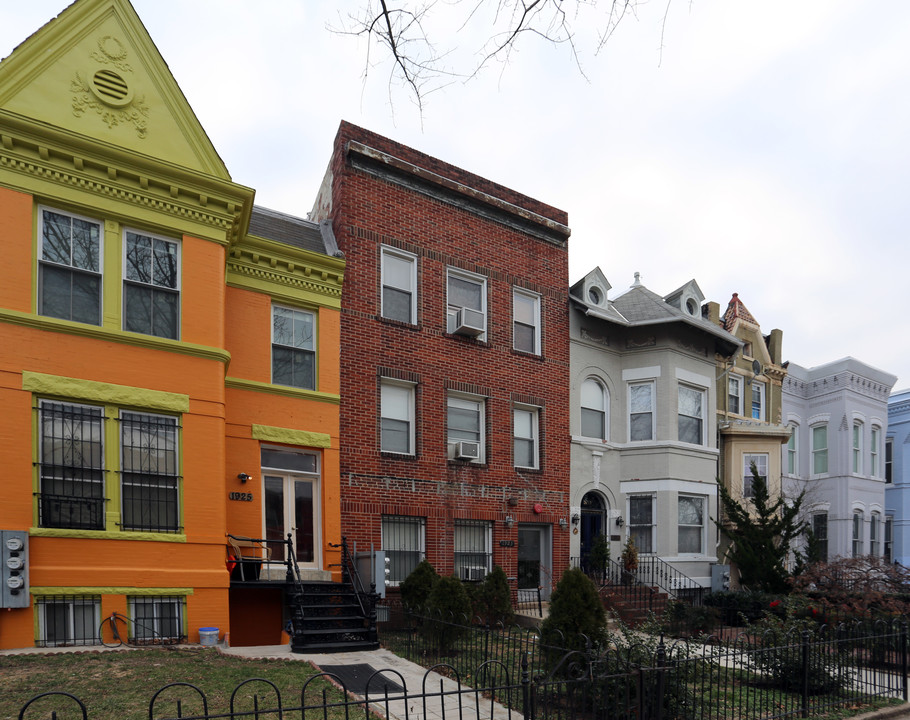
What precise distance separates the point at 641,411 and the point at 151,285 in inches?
526

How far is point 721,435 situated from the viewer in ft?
74.1

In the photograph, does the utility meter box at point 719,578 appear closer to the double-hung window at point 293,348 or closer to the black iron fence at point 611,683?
the black iron fence at point 611,683

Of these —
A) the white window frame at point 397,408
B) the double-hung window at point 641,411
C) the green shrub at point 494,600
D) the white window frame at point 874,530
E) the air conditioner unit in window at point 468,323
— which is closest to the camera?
the green shrub at point 494,600

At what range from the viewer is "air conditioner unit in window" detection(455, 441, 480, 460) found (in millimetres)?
16625

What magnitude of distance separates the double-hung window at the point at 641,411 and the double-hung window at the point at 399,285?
7.30 metres

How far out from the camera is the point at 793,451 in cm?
2781

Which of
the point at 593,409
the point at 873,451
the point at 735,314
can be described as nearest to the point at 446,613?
the point at 593,409

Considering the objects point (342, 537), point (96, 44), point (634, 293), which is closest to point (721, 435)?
point (634, 293)

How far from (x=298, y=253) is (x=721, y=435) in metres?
14.2

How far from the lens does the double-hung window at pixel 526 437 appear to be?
60.0 feet

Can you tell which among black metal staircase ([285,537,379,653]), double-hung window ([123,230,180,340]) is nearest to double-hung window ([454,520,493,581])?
black metal staircase ([285,537,379,653])

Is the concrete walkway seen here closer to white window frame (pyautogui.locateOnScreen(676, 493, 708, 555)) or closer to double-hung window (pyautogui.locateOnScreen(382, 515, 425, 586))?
double-hung window (pyautogui.locateOnScreen(382, 515, 425, 586))

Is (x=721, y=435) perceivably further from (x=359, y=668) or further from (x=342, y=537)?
(x=359, y=668)

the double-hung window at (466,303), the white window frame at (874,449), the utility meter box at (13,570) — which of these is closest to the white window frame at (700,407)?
the double-hung window at (466,303)
